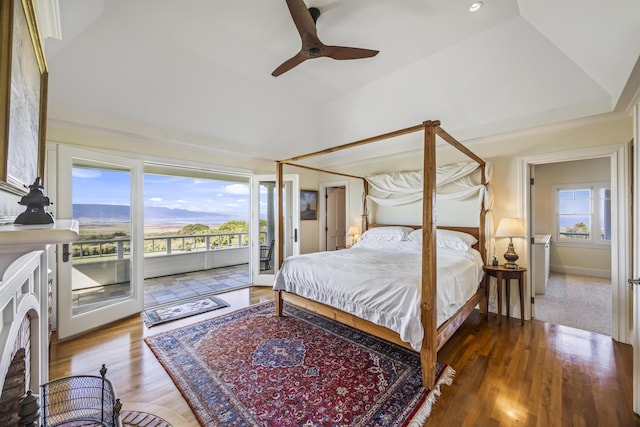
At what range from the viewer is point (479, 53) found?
116 inches

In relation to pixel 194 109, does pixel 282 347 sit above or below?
below

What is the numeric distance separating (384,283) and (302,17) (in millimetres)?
2316

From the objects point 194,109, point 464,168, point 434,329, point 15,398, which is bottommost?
point 434,329

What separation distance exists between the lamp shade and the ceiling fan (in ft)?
8.39

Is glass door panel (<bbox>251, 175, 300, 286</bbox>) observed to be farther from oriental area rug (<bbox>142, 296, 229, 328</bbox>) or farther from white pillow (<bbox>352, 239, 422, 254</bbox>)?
white pillow (<bbox>352, 239, 422, 254</bbox>)

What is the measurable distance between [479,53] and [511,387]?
131 inches

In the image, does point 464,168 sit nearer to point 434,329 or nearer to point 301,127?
point 434,329

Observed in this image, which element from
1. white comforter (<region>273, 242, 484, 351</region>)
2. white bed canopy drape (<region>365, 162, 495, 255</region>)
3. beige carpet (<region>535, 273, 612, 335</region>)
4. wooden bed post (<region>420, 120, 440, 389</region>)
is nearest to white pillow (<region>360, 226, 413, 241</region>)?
white bed canopy drape (<region>365, 162, 495, 255</region>)

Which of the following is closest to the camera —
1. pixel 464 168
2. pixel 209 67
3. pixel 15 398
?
pixel 15 398

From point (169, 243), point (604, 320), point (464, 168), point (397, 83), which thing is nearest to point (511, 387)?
point (604, 320)

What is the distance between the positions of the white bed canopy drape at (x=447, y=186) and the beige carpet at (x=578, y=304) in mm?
1097

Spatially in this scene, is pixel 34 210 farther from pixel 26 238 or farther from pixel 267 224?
pixel 267 224

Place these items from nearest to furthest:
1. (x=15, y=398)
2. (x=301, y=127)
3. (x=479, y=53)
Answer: (x=15, y=398) < (x=479, y=53) < (x=301, y=127)

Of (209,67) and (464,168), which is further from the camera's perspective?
(464,168)
